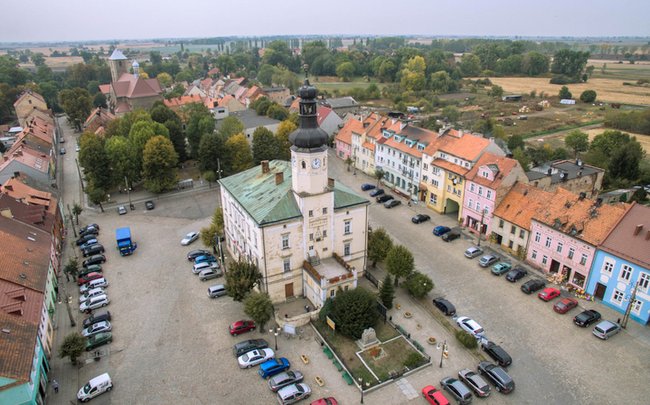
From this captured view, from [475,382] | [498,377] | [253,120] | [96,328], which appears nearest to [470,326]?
[498,377]

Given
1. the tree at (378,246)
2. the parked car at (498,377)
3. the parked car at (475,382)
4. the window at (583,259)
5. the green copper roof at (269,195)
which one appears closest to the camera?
the parked car at (475,382)

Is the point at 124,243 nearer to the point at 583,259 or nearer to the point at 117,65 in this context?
the point at 583,259

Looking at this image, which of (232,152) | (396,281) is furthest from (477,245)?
(232,152)

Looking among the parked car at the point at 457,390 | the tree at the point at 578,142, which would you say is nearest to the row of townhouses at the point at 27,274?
the parked car at the point at 457,390

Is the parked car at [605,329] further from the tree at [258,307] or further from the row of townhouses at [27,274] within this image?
the row of townhouses at [27,274]

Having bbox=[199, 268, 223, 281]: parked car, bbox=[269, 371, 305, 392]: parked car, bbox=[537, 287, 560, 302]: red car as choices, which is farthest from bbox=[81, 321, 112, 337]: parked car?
bbox=[537, 287, 560, 302]: red car

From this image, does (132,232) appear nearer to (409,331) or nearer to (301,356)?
(301,356)
